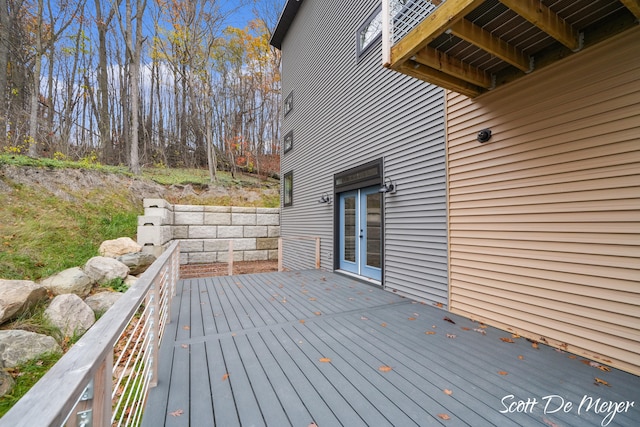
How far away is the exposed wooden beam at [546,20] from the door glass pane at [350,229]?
380 cm

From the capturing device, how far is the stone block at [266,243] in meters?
8.82

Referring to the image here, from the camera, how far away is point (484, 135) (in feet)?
10.2

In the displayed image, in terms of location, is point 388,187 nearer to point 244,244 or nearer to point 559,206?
point 559,206

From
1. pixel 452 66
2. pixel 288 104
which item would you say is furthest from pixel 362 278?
pixel 288 104

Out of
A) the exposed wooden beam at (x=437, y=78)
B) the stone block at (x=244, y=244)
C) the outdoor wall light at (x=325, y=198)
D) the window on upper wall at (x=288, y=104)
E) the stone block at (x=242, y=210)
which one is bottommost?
the stone block at (x=244, y=244)

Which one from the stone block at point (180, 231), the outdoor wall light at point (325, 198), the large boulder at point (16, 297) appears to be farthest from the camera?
the stone block at point (180, 231)

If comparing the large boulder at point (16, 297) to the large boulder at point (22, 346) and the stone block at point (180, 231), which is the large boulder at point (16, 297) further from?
the stone block at point (180, 231)

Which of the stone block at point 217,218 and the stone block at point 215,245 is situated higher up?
the stone block at point 217,218

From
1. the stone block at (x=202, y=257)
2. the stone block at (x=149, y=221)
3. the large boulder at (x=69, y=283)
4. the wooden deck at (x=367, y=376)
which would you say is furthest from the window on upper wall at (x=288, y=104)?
the wooden deck at (x=367, y=376)

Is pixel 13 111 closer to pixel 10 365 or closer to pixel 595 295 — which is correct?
pixel 10 365

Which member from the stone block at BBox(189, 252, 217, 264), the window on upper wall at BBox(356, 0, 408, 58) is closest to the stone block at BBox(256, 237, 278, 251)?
the stone block at BBox(189, 252, 217, 264)

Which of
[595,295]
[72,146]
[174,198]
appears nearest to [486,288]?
[595,295]

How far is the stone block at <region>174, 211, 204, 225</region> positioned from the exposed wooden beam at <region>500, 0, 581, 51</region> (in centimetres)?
789

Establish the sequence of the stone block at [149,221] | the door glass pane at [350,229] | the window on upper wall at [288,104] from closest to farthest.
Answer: the door glass pane at [350,229] < the stone block at [149,221] < the window on upper wall at [288,104]
